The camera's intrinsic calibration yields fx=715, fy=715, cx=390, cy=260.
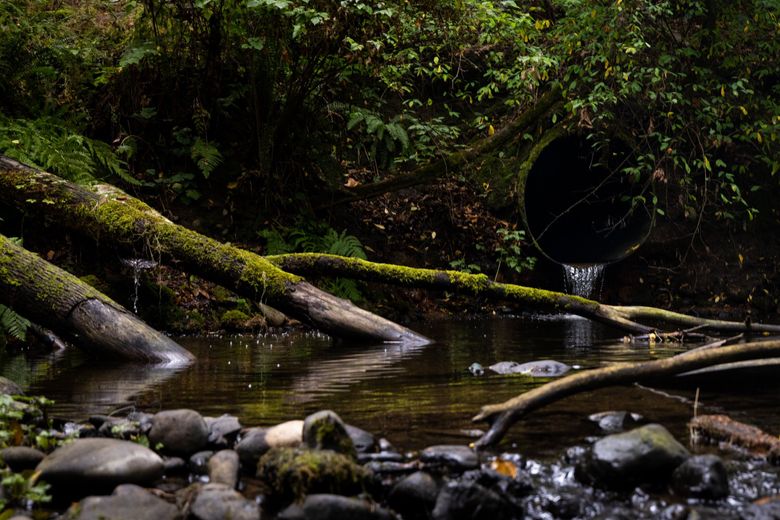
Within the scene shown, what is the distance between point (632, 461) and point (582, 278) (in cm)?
872

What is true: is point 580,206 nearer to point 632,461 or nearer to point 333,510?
point 632,461

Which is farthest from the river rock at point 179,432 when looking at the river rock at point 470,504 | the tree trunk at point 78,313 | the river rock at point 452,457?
the tree trunk at point 78,313

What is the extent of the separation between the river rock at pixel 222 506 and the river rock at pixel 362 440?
0.58 m

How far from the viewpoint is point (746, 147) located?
11547mm

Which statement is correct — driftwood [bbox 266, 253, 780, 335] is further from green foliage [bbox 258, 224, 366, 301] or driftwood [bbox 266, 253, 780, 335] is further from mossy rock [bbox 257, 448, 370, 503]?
mossy rock [bbox 257, 448, 370, 503]

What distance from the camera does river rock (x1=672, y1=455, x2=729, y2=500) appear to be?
2.37 metres

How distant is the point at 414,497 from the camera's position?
2.39 m

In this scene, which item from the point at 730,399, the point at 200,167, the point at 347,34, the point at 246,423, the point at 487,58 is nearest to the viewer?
the point at 246,423

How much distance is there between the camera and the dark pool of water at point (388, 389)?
133 inches

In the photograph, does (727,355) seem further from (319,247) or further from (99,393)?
(319,247)

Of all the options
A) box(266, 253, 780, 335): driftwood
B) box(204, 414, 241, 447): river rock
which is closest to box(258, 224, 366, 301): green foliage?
box(266, 253, 780, 335): driftwood

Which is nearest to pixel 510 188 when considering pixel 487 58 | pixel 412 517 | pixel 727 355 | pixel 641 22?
pixel 487 58

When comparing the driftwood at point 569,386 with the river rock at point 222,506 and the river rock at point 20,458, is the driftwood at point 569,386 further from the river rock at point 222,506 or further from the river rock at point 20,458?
the river rock at point 20,458

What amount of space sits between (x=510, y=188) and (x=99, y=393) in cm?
856
